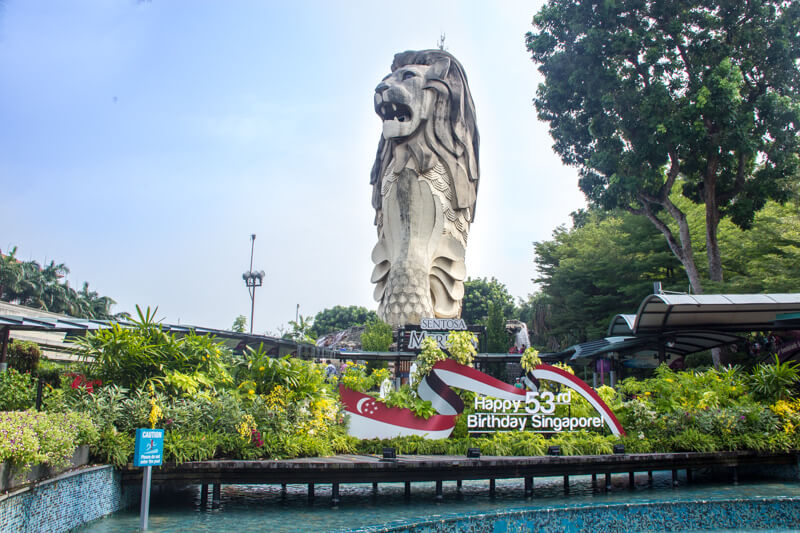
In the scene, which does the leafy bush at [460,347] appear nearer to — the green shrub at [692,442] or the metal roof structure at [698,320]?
the green shrub at [692,442]

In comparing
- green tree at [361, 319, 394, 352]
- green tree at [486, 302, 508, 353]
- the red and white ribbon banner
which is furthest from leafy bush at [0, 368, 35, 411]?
green tree at [486, 302, 508, 353]

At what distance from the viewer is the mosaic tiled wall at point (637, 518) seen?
7871 millimetres

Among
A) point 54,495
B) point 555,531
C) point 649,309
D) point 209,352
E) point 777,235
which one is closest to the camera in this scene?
point 54,495

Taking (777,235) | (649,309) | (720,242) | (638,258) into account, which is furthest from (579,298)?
(649,309)

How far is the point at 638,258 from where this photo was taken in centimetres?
3048

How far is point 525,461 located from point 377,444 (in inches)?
105

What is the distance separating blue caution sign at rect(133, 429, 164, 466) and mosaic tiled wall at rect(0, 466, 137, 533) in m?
0.83

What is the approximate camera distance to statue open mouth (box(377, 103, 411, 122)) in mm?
36188

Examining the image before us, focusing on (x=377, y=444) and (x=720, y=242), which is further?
(x=720, y=242)

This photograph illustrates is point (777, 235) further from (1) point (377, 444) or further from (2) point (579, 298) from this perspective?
(1) point (377, 444)

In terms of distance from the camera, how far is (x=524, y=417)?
12.0m

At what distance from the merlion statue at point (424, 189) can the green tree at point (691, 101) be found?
403 inches

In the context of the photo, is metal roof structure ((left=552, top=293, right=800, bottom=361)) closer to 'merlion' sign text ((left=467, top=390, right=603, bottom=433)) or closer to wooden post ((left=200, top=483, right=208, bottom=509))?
'merlion' sign text ((left=467, top=390, right=603, bottom=433))

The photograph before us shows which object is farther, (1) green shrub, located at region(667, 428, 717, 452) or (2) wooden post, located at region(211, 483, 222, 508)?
(1) green shrub, located at region(667, 428, 717, 452)
